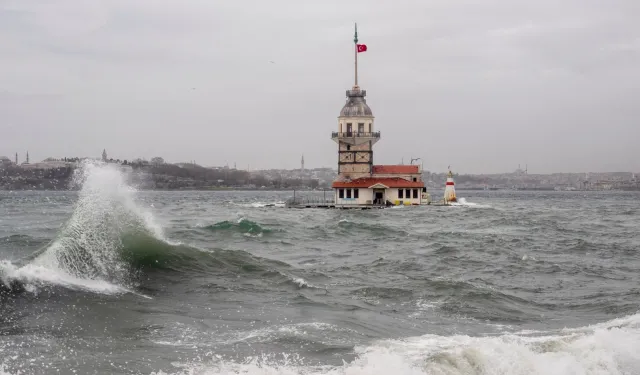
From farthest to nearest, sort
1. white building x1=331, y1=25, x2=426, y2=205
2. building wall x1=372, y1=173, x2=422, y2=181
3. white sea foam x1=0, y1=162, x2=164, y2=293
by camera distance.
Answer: building wall x1=372, y1=173, x2=422, y2=181, white building x1=331, y1=25, x2=426, y2=205, white sea foam x1=0, y1=162, x2=164, y2=293

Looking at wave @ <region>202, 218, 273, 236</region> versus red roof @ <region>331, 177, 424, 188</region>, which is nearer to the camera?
wave @ <region>202, 218, 273, 236</region>

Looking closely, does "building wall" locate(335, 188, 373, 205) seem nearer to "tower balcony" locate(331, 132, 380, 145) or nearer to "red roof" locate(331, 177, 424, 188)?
"red roof" locate(331, 177, 424, 188)

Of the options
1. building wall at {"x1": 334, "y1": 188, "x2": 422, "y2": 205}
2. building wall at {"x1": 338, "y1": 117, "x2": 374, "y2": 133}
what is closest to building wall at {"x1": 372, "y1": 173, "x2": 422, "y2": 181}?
building wall at {"x1": 334, "y1": 188, "x2": 422, "y2": 205}

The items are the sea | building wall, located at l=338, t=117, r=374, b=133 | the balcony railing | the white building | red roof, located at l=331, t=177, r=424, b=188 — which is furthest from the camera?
building wall, located at l=338, t=117, r=374, b=133

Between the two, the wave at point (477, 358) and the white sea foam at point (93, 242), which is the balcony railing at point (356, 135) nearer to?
the white sea foam at point (93, 242)

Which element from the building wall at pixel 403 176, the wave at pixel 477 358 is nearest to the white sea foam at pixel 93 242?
the wave at pixel 477 358

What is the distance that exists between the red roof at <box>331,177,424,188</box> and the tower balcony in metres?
3.62

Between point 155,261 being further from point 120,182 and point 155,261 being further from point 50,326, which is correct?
point 50,326

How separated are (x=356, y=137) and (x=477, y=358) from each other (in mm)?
54878

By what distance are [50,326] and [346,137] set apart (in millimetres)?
54190

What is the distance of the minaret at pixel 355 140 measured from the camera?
65375 millimetres

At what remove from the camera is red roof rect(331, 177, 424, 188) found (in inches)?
2440

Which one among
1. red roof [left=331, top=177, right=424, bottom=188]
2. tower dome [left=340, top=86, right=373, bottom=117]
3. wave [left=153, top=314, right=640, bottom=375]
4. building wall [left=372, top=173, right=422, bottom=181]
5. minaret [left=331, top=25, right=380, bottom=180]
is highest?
tower dome [left=340, top=86, right=373, bottom=117]

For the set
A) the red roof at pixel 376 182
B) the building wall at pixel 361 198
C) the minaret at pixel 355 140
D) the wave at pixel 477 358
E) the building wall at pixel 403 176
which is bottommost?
the wave at pixel 477 358
